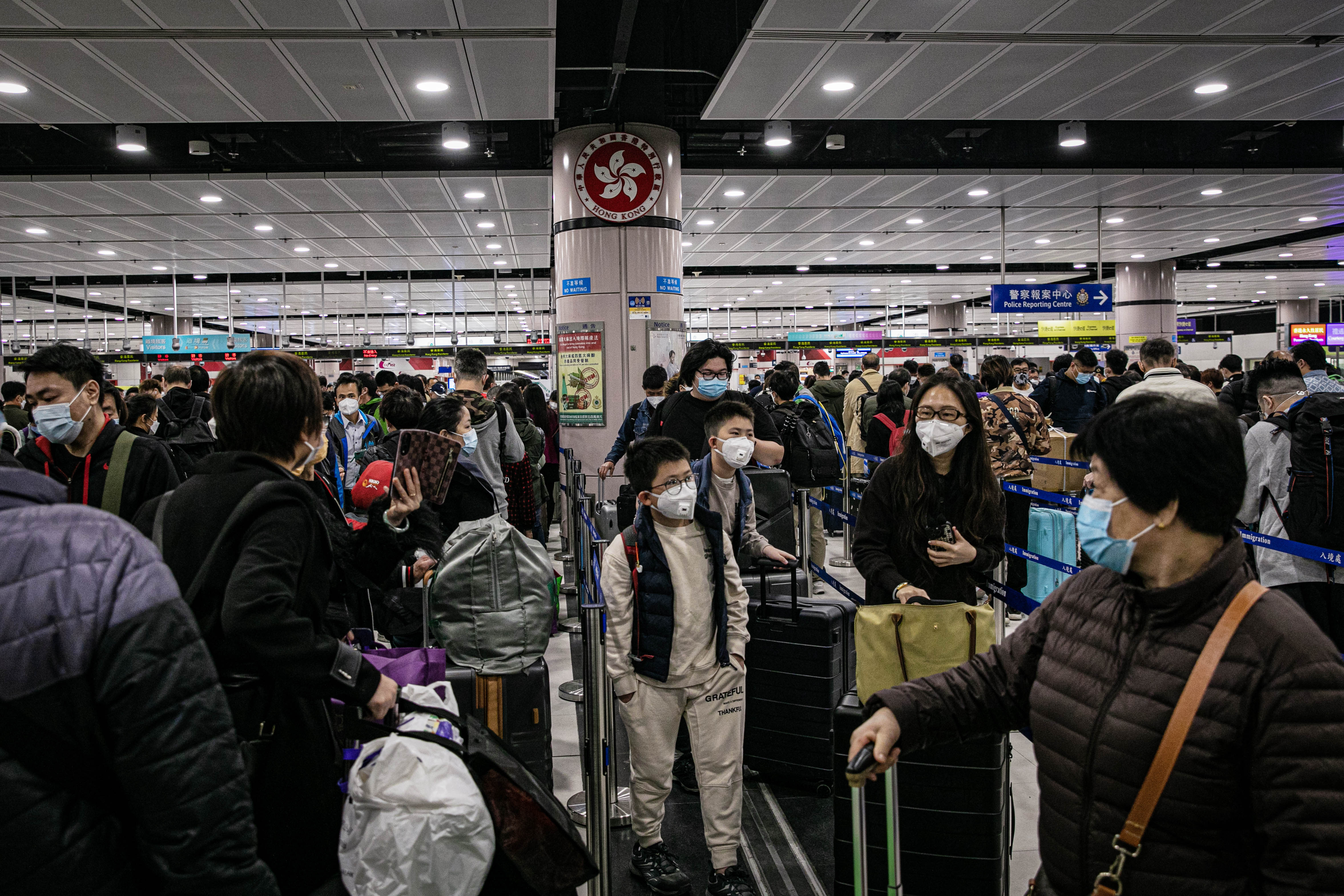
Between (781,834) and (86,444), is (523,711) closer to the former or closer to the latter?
(781,834)

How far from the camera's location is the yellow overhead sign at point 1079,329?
1947cm

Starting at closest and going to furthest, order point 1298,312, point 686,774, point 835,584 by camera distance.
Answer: point 686,774
point 835,584
point 1298,312

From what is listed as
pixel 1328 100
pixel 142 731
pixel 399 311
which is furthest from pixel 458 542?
pixel 399 311

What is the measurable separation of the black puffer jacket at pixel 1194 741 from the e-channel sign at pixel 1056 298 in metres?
16.1

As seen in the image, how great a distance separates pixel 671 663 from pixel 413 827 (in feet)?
4.57

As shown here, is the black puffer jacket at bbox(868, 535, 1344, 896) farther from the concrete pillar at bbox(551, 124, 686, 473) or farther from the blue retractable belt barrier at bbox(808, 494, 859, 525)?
the concrete pillar at bbox(551, 124, 686, 473)

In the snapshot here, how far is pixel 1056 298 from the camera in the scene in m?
16.7

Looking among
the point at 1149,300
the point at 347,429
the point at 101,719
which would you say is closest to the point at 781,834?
the point at 101,719

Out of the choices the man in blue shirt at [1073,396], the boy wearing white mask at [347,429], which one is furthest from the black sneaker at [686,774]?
the man in blue shirt at [1073,396]

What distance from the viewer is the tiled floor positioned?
3209 mm

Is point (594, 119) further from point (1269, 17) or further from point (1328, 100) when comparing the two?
point (1328, 100)

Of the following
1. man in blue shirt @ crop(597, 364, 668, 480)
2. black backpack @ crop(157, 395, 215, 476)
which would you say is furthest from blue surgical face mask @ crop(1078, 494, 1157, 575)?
man in blue shirt @ crop(597, 364, 668, 480)

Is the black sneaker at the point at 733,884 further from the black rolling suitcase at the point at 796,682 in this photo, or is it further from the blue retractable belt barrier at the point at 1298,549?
the blue retractable belt barrier at the point at 1298,549

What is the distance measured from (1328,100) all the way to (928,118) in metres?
4.06
